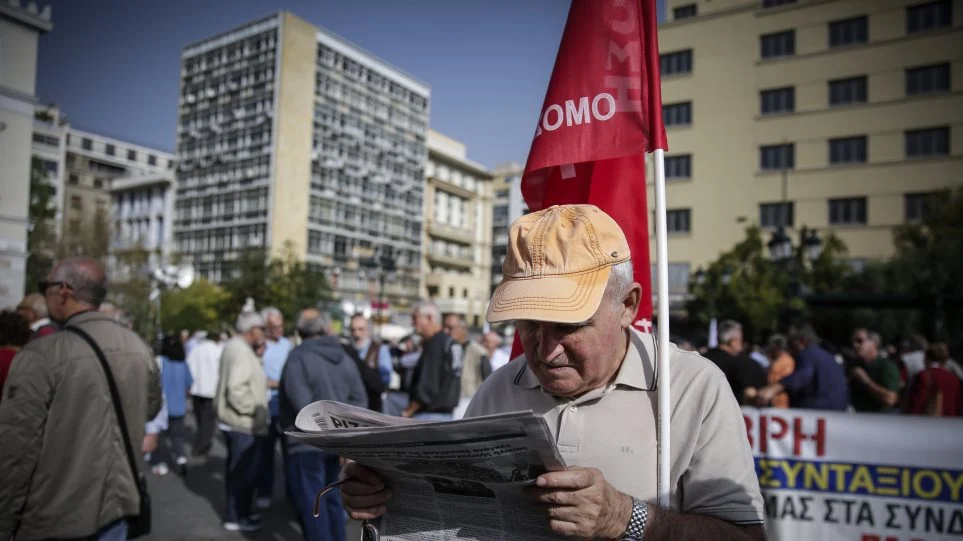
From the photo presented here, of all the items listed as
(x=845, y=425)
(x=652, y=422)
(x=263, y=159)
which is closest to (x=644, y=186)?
(x=652, y=422)

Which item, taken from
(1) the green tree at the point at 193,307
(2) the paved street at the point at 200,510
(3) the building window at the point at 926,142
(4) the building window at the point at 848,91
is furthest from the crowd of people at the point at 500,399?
(1) the green tree at the point at 193,307

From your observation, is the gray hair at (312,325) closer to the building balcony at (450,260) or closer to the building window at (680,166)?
the building window at (680,166)

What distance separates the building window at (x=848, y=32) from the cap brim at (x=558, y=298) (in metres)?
43.5

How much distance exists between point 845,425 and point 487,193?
89127mm

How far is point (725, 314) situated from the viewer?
26641 millimetres

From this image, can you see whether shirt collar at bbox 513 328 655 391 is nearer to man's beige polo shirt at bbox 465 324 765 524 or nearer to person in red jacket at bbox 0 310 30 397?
man's beige polo shirt at bbox 465 324 765 524

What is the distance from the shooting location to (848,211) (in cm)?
3778

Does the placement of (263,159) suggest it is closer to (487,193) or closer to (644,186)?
(487,193)

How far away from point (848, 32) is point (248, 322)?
40.8 m

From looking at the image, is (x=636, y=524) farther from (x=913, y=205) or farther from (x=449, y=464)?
(x=913, y=205)

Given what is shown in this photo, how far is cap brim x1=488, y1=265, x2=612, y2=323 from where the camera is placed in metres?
1.67

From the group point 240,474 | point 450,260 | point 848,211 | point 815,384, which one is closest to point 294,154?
point 450,260

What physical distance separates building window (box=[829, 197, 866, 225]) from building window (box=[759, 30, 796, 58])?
9.36m

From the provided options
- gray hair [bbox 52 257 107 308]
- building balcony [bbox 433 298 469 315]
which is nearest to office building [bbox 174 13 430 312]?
building balcony [bbox 433 298 469 315]
